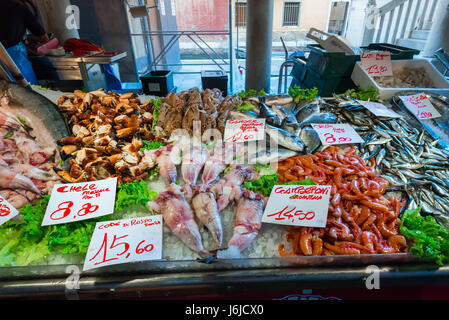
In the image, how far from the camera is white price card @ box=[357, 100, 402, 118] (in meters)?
2.42

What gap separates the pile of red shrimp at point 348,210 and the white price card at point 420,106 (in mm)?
995

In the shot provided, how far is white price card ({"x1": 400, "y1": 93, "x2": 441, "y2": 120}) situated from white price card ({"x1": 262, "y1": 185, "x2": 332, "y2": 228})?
1.78 m

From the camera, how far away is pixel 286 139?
2061 millimetres

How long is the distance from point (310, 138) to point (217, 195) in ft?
3.47

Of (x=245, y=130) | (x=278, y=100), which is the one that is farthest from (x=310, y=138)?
(x=278, y=100)

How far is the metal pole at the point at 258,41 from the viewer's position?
5.66 meters

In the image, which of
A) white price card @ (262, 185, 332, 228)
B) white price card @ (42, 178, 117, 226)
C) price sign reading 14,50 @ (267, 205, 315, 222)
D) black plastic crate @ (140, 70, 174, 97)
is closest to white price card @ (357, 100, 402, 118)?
white price card @ (262, 185, 332, 228)

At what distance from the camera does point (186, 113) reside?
2.36m

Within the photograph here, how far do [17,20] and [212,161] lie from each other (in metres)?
5.37

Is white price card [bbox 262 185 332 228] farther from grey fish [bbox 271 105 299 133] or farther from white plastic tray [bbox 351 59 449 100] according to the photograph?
white plastic tray [bbox 351 59 449 100]

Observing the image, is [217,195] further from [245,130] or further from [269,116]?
[269,116]

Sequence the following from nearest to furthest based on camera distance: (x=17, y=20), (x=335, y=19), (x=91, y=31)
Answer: (x=17, y=20) < (x=91, y=31) < (x=335, y=19)

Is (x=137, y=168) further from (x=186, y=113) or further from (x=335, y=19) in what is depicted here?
(x=335, y=19)
